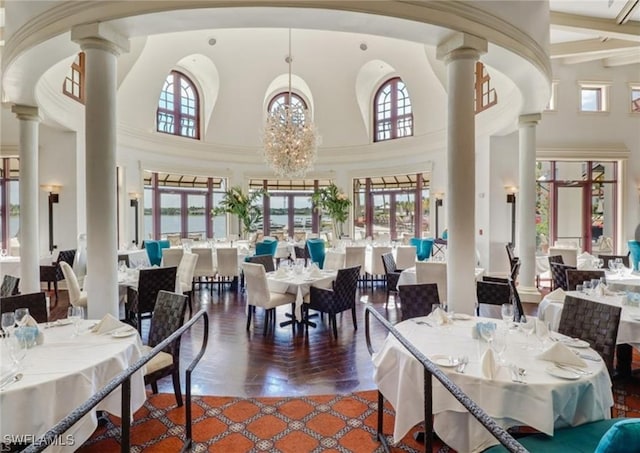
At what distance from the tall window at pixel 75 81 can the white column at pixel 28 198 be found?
2.02 meters

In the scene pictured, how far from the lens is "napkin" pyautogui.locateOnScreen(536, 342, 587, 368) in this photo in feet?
7.45

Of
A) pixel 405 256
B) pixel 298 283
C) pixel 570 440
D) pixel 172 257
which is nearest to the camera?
pixel 570 440

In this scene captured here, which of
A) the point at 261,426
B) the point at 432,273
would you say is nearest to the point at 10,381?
the point at 261,426

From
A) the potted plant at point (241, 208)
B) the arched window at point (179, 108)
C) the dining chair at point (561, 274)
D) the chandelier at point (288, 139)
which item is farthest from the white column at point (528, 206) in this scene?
the arched window at point (179, 108)

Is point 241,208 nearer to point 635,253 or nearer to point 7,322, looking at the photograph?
point 7,322

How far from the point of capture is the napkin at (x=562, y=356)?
7.45ft

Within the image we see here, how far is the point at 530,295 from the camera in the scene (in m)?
7.53

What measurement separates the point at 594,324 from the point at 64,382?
3970 millimetres

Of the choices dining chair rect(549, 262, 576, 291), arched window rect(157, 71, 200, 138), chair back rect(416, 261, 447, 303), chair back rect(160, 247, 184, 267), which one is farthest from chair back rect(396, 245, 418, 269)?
arched window rect(157, 71, 200, 138)

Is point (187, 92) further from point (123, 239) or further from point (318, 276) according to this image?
point (318, 276)

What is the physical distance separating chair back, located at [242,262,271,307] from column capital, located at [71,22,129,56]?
10.5ft

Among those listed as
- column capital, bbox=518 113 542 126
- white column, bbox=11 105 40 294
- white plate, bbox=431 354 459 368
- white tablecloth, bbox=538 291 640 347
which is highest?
column capital, bbox=518 113 542 126

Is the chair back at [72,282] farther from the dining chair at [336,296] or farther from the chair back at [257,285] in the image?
the dining chair at [336,296]

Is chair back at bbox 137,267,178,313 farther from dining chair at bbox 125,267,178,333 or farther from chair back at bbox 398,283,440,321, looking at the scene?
chair back at bbox 398,283,440,321
